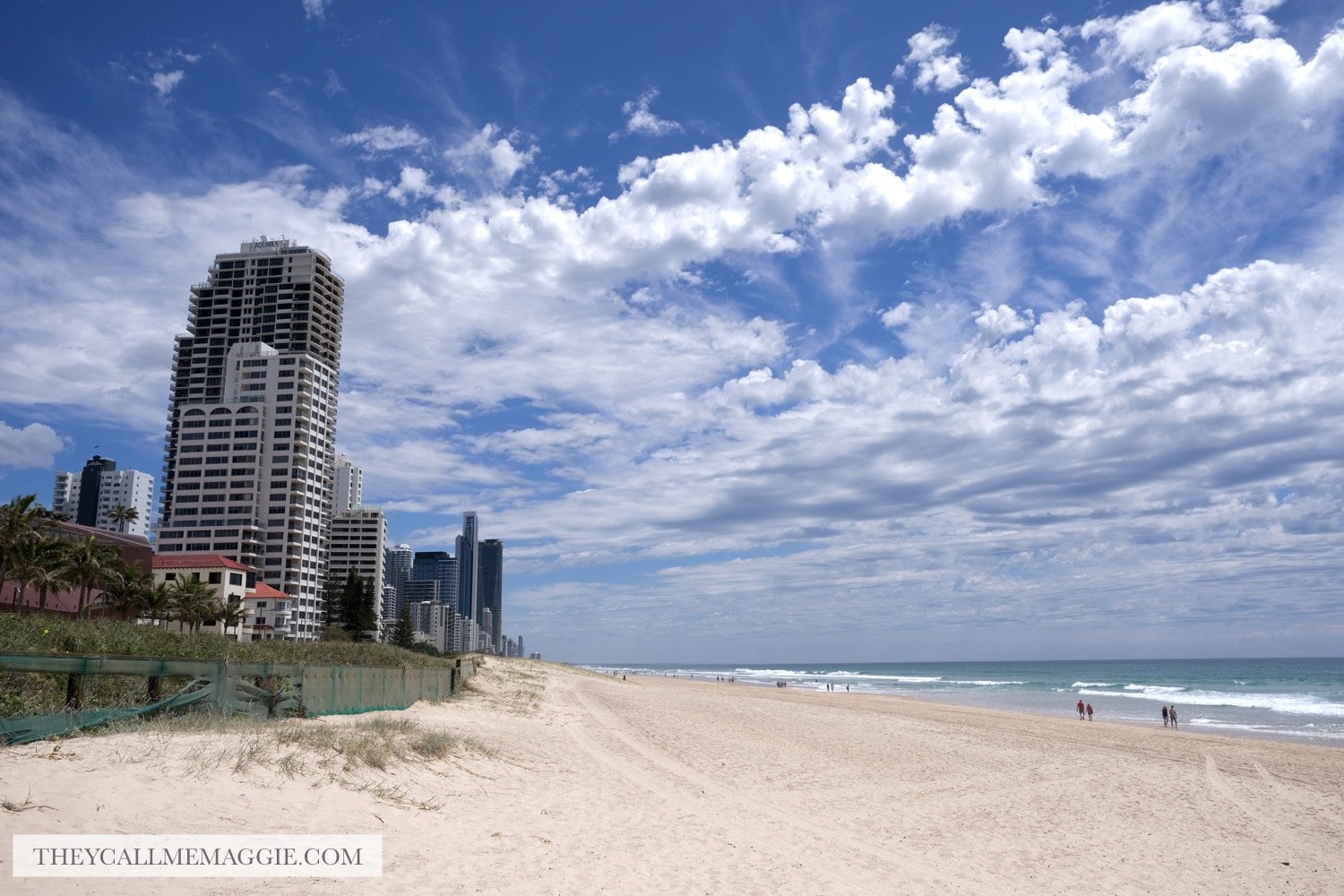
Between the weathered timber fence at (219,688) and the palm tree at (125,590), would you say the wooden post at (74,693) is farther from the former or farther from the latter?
the palm tree at (125,590)

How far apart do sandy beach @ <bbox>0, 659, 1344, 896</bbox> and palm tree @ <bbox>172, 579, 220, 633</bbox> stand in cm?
3966

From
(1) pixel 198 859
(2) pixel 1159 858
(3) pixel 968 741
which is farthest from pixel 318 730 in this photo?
(3) pixel 968 741

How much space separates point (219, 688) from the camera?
13328 millimetres

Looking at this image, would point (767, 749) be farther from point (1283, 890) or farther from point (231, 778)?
point (231, 778)

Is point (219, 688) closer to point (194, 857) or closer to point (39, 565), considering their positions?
point (194, 857)

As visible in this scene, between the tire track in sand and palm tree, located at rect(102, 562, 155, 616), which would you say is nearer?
the tire track in sand

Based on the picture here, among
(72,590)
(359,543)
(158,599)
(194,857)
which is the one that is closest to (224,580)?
(158,599)

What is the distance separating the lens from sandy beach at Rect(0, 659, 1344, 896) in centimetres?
841

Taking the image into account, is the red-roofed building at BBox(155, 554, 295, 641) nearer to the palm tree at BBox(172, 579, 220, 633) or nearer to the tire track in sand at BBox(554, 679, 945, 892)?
the palm tree at BBox(172, 579, 220, 633)

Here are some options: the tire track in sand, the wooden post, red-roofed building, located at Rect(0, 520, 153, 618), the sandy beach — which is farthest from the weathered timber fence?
red-roofed building, located at Rect(0, 520, 153, 618)

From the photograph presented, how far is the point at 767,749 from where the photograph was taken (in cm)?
2278

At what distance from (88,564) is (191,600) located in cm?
1156

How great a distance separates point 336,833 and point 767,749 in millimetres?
15501

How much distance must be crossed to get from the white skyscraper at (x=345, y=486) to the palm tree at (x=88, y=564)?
12593 cm
